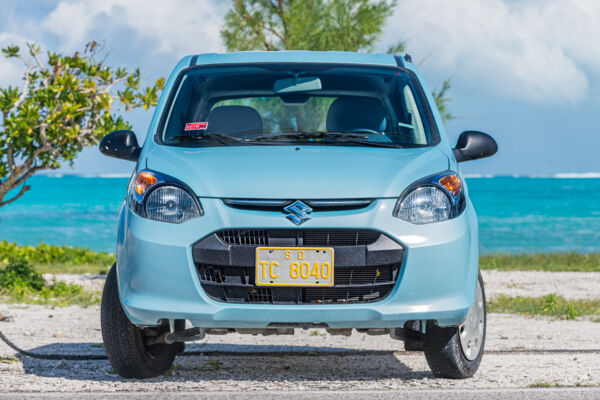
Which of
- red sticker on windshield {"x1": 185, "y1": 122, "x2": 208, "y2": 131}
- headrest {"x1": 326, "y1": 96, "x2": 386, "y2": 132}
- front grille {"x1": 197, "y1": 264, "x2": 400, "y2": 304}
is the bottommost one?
front grille {"x1": 197, "y1": 264, "x2": 400, "y2": 304}

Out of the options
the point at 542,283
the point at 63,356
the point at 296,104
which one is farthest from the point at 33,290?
the point at 542,283

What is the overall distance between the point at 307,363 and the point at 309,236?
6.57 feet

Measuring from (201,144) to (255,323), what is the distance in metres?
1.16

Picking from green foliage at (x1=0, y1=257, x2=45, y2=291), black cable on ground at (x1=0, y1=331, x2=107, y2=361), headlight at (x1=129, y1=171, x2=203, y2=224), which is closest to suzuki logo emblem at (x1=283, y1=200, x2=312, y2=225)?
headlight at (x1=129, y1=171, x2=203, y2=224)

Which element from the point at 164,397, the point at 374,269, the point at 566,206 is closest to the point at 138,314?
the point at 164,397

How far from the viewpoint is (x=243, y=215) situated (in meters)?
4.59

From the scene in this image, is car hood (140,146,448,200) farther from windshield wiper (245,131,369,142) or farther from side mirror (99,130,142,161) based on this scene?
side mirror (99,130,142,161)

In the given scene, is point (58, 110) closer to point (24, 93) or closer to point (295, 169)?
point (24, 93)

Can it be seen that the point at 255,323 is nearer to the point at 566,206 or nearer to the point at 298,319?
the point at 298,319

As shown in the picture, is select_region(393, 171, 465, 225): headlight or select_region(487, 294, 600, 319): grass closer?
select_region(393, 171, 465, 225): headlight

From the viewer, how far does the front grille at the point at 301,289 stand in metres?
4.62

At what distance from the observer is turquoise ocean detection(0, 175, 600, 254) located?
42656mm

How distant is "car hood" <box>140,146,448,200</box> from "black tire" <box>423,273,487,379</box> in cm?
97

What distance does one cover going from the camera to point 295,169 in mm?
4773
